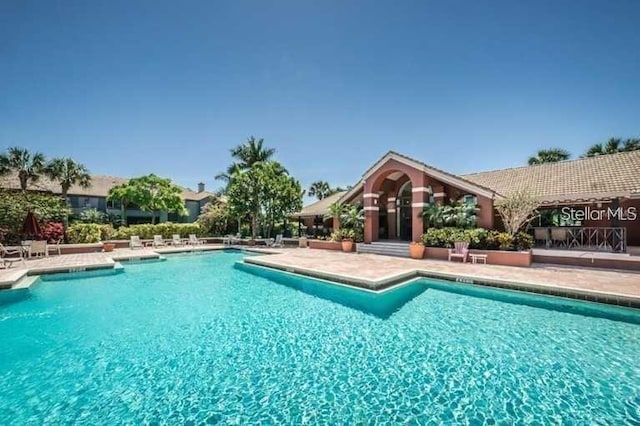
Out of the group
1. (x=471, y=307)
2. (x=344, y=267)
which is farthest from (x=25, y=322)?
(x=471, y=307)

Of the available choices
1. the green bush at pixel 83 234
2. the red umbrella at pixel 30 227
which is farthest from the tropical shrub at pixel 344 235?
the green bush at pixel 83 234

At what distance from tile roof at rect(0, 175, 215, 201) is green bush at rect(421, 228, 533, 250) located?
36.0m

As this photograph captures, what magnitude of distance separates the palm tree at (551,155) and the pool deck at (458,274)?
2783 cm

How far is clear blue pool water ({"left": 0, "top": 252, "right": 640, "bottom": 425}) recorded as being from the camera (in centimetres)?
451

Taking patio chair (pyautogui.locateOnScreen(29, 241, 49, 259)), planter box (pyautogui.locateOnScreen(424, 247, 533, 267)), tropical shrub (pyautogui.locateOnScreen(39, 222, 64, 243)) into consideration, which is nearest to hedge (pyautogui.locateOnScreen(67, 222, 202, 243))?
tropical shrub (pyautogui.locateOnScreen(39, 222, 64, 243))

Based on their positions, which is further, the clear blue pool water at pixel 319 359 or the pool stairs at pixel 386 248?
the pool stairs at pixel 386 248

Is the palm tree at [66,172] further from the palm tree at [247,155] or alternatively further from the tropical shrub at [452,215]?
the tropical shrub at [452,215]

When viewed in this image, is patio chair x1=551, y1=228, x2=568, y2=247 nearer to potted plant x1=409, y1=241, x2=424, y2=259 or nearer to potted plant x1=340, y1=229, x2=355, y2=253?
potted plant x1=409, y1=241, x2=424, y2=259

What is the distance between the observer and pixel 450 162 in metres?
29.6

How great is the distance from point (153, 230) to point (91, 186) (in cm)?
1487

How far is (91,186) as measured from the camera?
1436 inches

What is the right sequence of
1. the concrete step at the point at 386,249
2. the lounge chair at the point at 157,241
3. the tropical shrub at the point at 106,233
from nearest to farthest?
the concrete step at the point at 386,249
the lounge chair at the point at 157,241
the tropical shrub at the point at 106,233

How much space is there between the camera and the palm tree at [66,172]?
29.1 m

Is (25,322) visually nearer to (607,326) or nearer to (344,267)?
(344,267)
